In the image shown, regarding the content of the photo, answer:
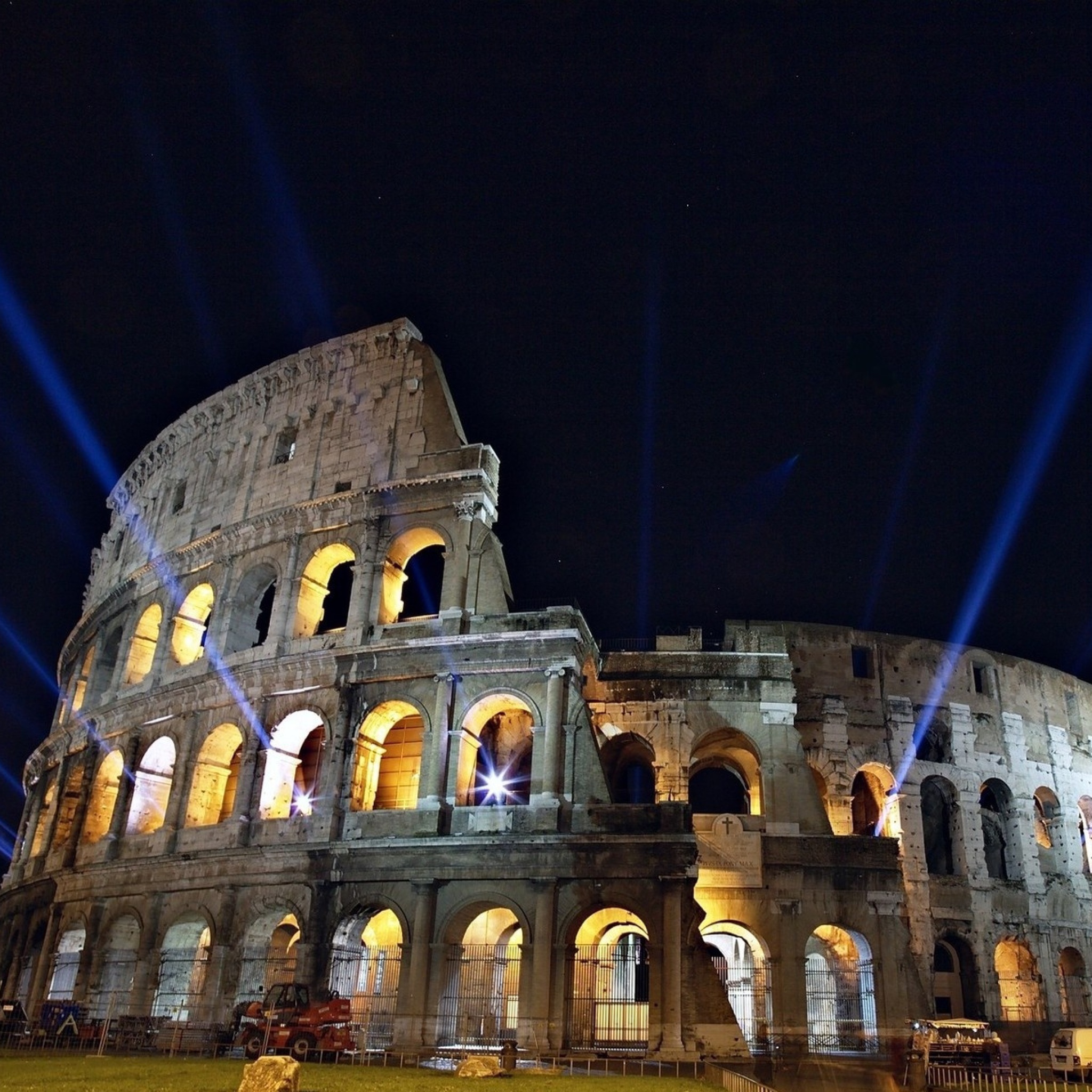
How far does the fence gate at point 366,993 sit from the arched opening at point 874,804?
1422cm

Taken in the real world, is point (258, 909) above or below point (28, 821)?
below

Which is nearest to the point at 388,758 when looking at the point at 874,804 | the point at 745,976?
the point at 745,976

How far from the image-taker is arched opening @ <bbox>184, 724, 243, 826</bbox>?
2544 cm

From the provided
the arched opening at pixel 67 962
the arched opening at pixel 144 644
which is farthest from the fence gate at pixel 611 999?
the arched opening at pixel 144 644

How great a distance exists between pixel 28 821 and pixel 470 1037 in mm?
18725

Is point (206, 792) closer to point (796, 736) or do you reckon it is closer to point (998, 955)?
point (796, 736)

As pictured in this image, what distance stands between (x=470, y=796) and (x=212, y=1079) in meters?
10.8

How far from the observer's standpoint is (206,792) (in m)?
25.8

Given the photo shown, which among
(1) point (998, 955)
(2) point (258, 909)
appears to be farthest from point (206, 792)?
(1) point (998, 955)

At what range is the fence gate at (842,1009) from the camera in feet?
78.4

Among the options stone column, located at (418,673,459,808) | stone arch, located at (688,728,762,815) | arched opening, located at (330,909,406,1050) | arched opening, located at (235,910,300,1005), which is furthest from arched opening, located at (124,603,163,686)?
stone arch, located at (688,728,762,815)

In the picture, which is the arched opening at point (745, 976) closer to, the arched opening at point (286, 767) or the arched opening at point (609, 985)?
the arched opening at point (609, 985)

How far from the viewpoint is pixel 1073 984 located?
30.0 m

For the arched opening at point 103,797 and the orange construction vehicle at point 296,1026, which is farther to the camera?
the arched opening at point 103,797
